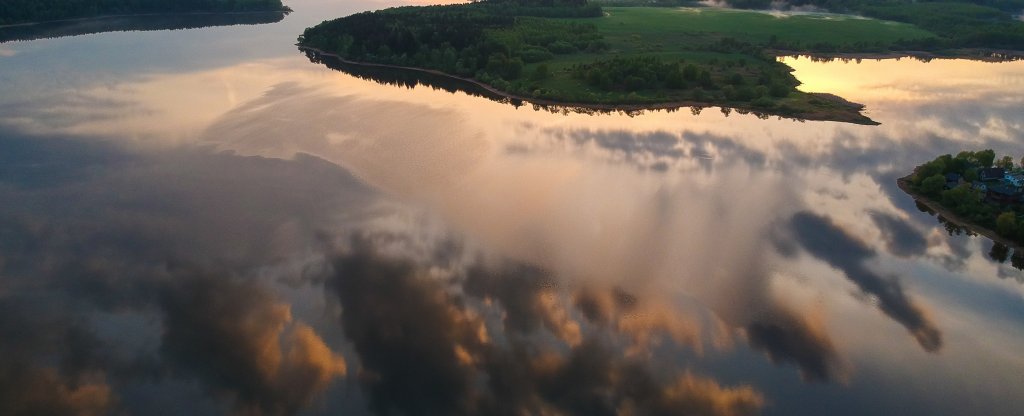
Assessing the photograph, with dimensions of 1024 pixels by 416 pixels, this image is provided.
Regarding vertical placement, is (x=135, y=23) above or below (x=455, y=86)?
above

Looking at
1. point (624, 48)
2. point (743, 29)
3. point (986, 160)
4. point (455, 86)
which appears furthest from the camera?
point (743, 29)

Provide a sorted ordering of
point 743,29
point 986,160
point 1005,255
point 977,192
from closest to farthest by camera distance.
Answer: point 1005,255 < point 977,192 < point 986,160 < point 743,29

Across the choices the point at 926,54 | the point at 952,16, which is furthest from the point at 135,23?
the point at 952,16

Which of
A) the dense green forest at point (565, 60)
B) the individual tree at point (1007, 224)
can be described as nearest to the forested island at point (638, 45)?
the dense green forest at point (565, 60)

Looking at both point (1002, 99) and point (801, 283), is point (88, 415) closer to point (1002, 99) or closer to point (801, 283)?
point (801, 283)

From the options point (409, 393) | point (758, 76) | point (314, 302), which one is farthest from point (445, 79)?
point (409, 393)

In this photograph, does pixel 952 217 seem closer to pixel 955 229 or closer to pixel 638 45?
pixel 955 229

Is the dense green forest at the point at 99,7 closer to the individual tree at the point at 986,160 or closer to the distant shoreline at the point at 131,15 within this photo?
the distant shoreline at the point at 131,15
